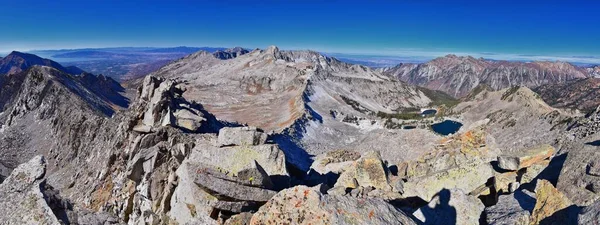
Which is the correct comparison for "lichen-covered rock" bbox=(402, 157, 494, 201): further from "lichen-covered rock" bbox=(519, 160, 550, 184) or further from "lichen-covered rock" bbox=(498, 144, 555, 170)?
"lichen-covered rock" bbox=(498, 144, 555, 170)

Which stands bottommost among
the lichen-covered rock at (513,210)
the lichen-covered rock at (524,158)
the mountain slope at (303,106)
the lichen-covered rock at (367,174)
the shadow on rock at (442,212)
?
the mountain slope at (303,106)

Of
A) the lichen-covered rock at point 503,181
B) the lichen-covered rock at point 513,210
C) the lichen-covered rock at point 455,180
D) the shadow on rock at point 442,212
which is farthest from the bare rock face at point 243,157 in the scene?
the lichen-covered rock at point 513,210

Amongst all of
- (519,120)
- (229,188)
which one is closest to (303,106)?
(519,120)

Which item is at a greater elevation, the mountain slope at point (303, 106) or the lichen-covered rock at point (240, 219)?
the lichen-covered rock at point (240, 219)

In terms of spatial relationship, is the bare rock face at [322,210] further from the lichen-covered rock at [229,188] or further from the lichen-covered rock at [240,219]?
the lichen-covered rock at [229,188]

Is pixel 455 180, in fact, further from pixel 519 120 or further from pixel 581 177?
pixel 519 120

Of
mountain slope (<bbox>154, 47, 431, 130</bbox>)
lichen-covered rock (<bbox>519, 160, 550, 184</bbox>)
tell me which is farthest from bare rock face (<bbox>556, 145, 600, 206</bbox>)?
mountain slope (<bbox>154, 47, 431, 130</bbox>)
